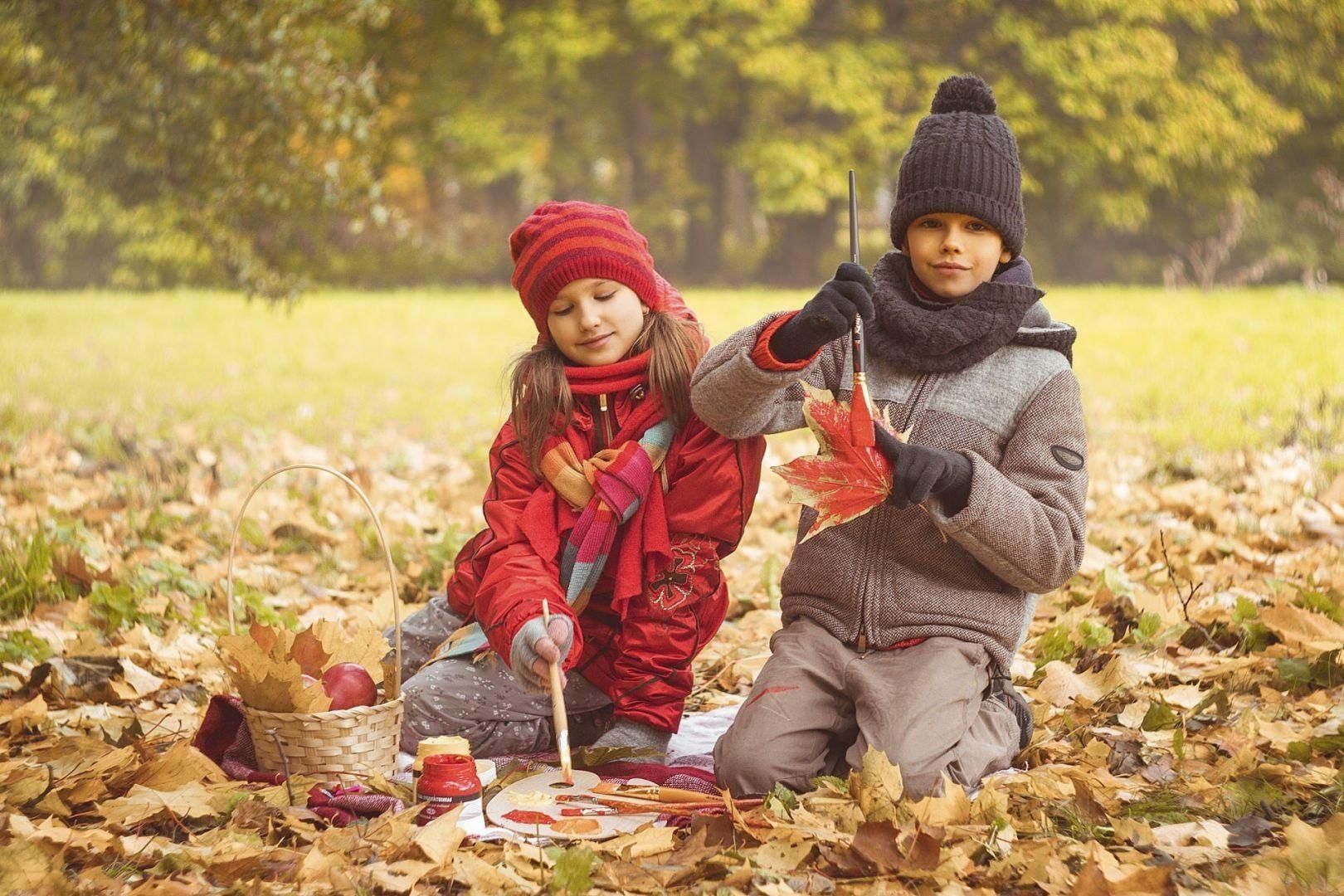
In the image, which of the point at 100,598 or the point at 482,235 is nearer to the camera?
the point at 100,598

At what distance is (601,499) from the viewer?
2.77 meters

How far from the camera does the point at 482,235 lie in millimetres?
17859

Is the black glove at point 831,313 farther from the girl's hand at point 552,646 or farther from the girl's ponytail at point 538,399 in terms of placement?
the girl's hand at point 552,646

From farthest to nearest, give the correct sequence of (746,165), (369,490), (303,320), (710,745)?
(746,165)
(303,320)
(369,490)
(710,745)

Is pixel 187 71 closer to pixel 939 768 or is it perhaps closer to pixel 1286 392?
pixel 939 768

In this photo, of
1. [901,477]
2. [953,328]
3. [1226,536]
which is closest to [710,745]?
[901,477]

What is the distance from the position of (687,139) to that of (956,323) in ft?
47.8

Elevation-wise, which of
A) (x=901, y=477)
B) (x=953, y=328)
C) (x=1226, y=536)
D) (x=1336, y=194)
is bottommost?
(x=1226, y=536)

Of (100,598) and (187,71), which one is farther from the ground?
(187,71)

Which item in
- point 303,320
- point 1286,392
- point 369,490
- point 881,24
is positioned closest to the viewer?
point 369,490

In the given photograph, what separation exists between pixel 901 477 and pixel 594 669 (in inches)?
38.9

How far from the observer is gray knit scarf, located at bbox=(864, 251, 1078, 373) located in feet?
8.38

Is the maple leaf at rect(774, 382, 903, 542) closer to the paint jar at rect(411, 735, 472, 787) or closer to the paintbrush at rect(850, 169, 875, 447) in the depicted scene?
the paintbrush at rect(850, 169, 875, 447)

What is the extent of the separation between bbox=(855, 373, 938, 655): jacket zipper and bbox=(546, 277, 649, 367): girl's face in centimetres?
64
